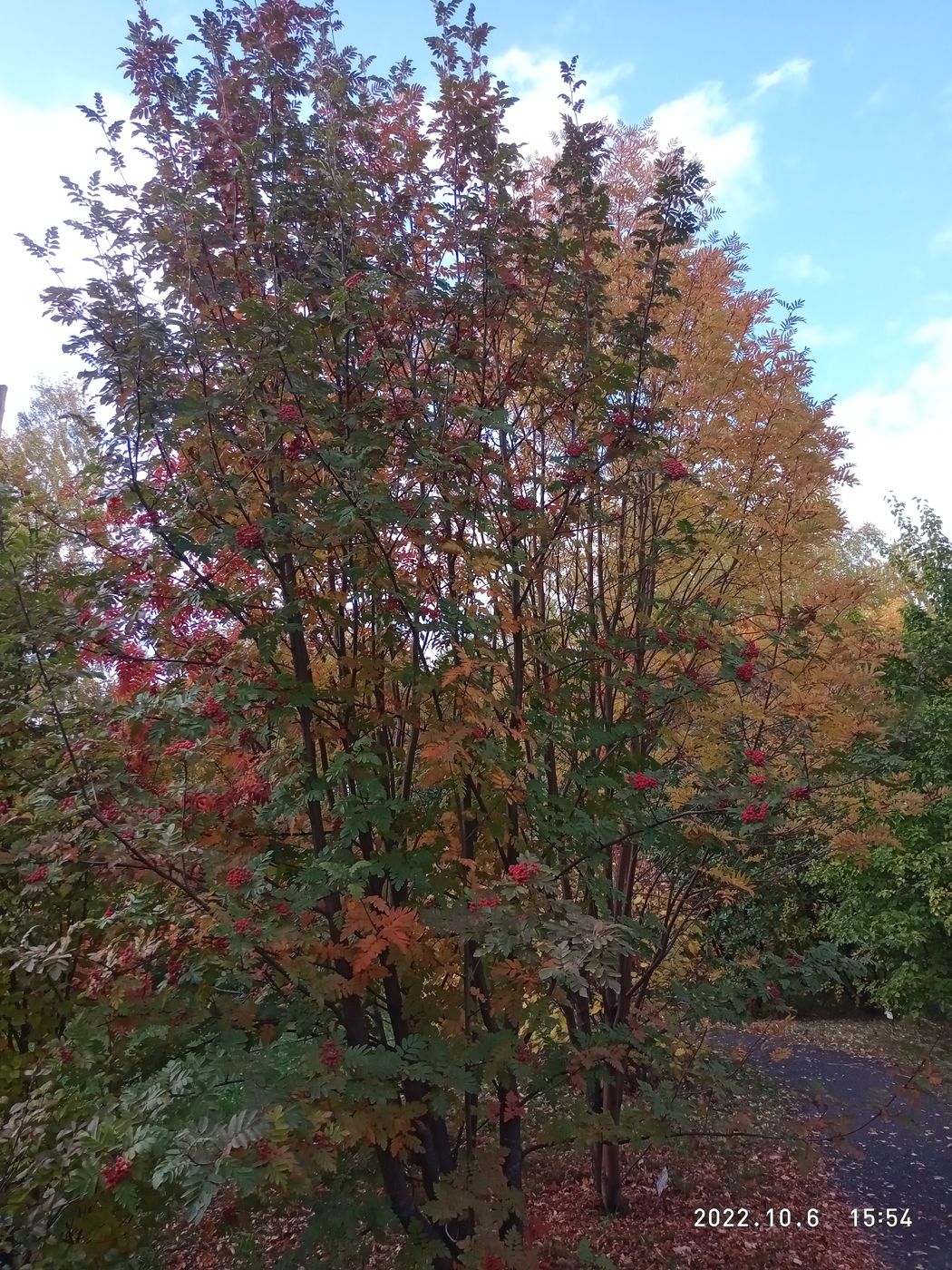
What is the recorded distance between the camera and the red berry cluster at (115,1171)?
201 centimetres

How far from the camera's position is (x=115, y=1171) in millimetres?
2025

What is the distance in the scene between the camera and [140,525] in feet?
8.39

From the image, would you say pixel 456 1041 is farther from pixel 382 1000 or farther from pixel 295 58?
pixel 295 58

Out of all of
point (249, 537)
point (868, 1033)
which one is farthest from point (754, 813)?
point (868, 1033)

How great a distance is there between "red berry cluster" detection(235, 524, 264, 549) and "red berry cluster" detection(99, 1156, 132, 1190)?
1.78 metres

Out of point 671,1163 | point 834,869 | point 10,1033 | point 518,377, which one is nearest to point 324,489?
point 518,377

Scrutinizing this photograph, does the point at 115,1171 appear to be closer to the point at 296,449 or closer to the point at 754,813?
the point at 754,813

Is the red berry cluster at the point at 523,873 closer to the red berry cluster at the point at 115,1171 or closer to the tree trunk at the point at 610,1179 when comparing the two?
the red berry cluster at the point at 115,1171

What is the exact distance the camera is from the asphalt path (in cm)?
362

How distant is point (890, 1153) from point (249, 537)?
8.12 metres

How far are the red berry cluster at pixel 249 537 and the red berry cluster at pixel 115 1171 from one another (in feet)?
5.83

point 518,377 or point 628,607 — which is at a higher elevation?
point 518,377

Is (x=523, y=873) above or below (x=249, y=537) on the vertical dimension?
Result: below

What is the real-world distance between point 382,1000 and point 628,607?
8.00ft
